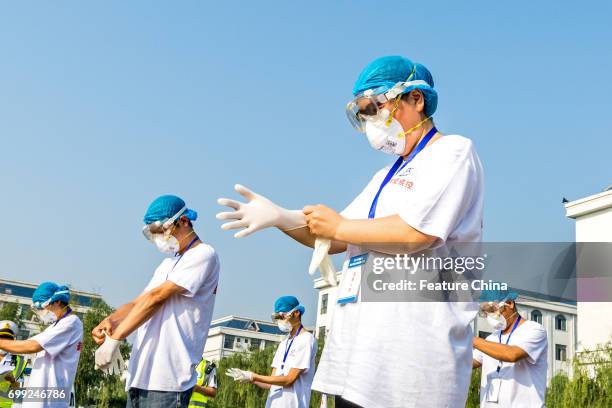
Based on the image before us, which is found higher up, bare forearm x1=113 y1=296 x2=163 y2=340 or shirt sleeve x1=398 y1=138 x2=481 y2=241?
shirt sleeve x1=398 y1=138 x2=481 y2=241

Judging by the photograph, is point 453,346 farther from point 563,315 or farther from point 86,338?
point 563,315

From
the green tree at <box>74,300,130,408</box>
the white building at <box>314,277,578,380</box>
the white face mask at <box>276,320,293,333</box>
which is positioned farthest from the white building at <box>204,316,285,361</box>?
the white face mask at <box>276,320,293,333</box>

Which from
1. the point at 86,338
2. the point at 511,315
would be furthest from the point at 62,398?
the point at 86,338

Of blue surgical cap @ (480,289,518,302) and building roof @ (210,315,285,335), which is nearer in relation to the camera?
blue surgical cap @ (480,289,518,302)

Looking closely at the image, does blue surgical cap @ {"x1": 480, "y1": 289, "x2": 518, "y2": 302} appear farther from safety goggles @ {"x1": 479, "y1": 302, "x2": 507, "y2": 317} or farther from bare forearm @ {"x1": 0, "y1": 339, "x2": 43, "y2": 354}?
bare forearm @ {"x1": 0, "y1": 339, "x2": 43, "y2": 354}

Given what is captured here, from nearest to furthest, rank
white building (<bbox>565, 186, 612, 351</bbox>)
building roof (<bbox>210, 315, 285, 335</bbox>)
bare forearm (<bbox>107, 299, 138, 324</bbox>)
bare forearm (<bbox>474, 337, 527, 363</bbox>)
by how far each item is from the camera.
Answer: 1. bare forearm (<bbox>107, 299, 138, 324</bbox>)
2. bare forearm (<bbox>474, 337, 527, 363</bbox>)
3. white building (<bbox>565, 186, 612, 351</bbox>)
4. building roof (<bbox>210, 315, 285, 335</bbox>)

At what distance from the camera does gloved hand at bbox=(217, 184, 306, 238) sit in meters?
2.70

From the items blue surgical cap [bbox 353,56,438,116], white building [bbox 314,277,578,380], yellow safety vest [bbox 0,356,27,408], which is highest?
white building [bbox 314,277,578,380]

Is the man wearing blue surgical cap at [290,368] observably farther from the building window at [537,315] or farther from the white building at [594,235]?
the building window at [537,315]

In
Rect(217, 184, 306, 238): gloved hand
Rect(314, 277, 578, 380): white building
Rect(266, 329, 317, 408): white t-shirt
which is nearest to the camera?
Rect(217, 184, 306, 238): gloved hand

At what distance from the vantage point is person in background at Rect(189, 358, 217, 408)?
483 inches

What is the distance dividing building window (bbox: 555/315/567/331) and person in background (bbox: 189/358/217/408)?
71.8 meters

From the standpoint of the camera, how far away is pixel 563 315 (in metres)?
79.4

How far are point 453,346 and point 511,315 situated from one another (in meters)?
5.41
